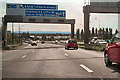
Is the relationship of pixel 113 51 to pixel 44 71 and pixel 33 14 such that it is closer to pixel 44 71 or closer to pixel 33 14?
pixel 44 71

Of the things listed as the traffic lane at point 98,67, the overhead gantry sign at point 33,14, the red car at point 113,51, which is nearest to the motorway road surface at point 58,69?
the traffic lane at point 98,67

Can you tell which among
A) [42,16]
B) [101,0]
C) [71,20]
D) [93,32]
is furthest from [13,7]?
[93,32]

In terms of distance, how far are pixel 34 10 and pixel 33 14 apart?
0.92 m

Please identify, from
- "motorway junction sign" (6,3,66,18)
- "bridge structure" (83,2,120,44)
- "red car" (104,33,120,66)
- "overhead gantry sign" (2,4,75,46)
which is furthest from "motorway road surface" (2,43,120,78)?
"overhead gantry sign" (2,4,75,46)

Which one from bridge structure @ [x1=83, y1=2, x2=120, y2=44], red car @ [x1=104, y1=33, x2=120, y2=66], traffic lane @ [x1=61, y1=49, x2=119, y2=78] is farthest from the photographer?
bridge structure @ [x1=83, y1=2, x2=120, y2=44]

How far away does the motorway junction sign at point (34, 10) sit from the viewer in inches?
1471

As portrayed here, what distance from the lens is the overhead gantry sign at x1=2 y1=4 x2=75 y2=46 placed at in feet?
124

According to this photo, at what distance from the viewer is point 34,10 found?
1507 inches

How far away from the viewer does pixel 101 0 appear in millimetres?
30812

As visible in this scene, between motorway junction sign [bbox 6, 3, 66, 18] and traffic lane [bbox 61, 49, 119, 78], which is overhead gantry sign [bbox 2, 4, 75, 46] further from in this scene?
traffic lane [bbox 61, 49, 119, 78]

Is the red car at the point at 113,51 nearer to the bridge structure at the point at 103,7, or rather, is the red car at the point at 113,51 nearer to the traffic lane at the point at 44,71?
the traffic lane at the point at 44,71

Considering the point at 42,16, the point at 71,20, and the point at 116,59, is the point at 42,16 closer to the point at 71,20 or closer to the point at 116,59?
the point at 71,20

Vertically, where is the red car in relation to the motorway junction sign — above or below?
below

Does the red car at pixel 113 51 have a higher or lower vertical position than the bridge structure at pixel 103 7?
lower
